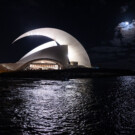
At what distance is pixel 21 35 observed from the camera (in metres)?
42.2

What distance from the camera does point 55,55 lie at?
3566 centimetres

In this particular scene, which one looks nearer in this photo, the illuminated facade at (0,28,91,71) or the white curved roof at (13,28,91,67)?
the illuminated facade at (0,28,91,71)

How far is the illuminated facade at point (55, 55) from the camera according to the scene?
3531cm

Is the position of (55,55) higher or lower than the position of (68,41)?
lower

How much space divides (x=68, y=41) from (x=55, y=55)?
21.7 feet

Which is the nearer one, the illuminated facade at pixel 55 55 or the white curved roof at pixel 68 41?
the illuminated facade at pixel 55 55

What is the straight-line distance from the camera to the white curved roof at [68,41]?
40906 millimetres

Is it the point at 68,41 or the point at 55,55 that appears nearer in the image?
the point at 55,55

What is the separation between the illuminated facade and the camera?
116 ft

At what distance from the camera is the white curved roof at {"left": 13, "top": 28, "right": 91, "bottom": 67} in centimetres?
4091

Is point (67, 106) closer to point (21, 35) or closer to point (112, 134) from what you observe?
point (112, 134)

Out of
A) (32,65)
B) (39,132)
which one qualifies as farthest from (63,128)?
(32,65)

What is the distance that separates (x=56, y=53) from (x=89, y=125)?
30.8 metres

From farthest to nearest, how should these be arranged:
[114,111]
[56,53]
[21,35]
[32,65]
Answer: [21,35] → [32,65] → [56,53] → [114,111]
